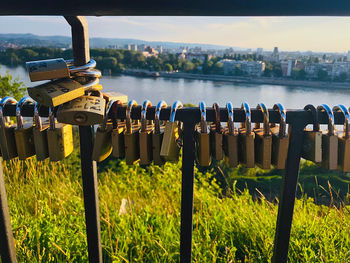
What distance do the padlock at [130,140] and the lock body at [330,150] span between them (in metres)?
0.58

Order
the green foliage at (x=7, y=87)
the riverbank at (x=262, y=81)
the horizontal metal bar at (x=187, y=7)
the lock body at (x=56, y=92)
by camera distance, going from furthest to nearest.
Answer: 1. the riverbank at (x=262, y=81)
2. the green foliage at (x=7, y=87)
3. the lock body at (x=56, y=92)
4. the horizontal metal bar at (x=187, y=7)

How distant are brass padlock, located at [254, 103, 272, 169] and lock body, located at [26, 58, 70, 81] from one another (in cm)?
57

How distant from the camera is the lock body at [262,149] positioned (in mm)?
911

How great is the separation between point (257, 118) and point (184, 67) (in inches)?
1655

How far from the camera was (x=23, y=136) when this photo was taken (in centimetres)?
97

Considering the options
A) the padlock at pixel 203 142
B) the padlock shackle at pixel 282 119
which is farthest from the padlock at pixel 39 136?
the padlock shackle at pixel 282 119

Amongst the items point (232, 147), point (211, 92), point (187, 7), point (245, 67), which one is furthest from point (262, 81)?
Result: point (187, 7)

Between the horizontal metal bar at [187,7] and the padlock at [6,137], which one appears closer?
the horizontal metal bar at [187,7]

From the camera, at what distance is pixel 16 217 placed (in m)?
2.17

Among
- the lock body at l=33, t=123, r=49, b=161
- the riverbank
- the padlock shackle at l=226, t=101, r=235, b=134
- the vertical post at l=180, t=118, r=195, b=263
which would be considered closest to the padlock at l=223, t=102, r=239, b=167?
the padlock shackle at l=226, t=101, r=235, b=134

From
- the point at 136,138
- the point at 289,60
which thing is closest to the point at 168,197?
the point at 136,138

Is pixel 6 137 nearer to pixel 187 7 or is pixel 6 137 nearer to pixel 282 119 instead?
pixel 187 7

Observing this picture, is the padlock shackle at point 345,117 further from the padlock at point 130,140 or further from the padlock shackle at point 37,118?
the padlock shackle at point 37,118

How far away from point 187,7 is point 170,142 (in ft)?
1.19
